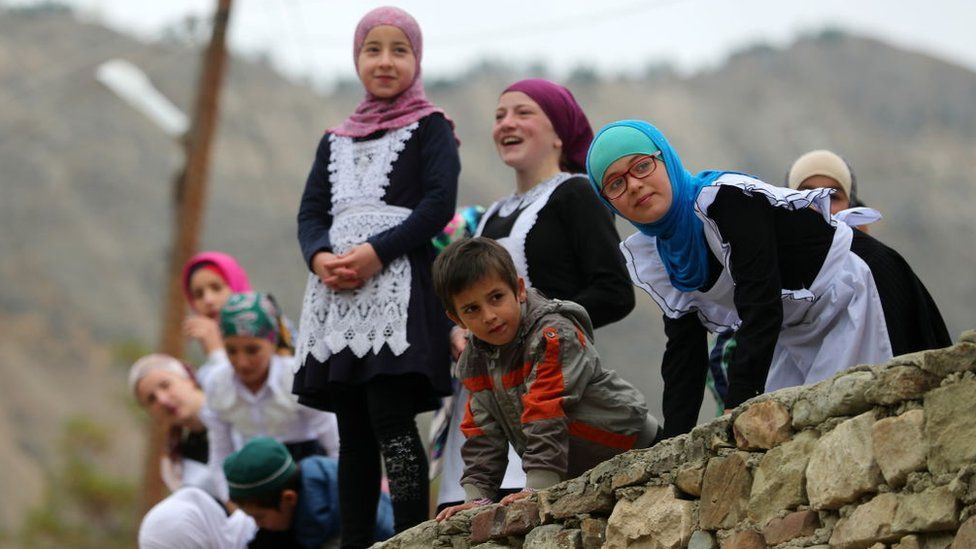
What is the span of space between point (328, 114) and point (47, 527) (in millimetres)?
34280

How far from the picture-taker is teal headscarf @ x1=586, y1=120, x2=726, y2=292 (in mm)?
4738

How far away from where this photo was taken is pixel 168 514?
21.6 feet

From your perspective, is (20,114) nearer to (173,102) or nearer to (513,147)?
(173,102)

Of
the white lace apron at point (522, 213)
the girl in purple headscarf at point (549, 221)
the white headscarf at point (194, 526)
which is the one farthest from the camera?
the white headscarf at point (194, 526)

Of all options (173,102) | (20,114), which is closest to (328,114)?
(173,102)

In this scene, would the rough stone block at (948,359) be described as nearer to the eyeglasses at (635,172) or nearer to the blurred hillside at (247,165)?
the eyeglasses at (635,172)

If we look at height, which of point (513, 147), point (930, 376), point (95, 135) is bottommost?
point (930, 376)

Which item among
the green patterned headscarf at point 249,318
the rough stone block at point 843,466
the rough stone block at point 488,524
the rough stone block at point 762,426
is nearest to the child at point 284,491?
the green patterned headscarf at point 249,318

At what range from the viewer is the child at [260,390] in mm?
A: 6684

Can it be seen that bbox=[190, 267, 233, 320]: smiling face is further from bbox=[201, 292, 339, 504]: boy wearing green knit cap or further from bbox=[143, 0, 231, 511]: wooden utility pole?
bbox=[143, 0, 231, 511]: wooden utility pole

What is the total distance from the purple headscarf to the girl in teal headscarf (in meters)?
1.10

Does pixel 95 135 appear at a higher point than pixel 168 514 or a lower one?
higher

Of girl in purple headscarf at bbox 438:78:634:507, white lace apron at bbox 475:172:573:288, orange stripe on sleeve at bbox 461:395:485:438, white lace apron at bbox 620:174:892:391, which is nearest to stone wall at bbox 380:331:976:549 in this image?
orange stripe on sleeve at bbox 461:395:485:438

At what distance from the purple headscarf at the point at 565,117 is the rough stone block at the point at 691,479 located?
199cm
